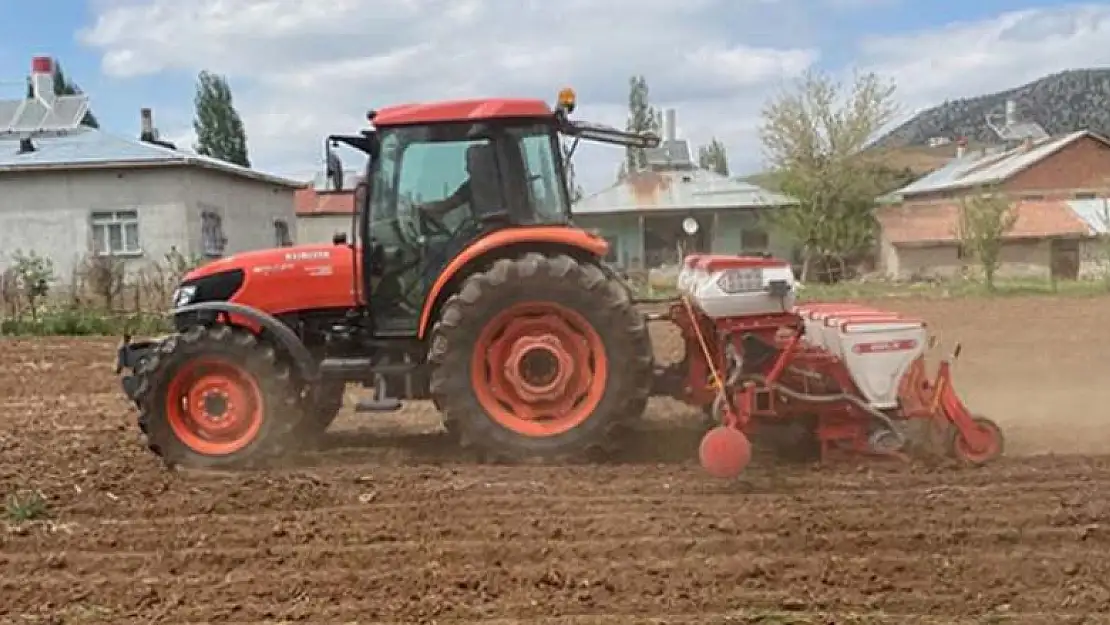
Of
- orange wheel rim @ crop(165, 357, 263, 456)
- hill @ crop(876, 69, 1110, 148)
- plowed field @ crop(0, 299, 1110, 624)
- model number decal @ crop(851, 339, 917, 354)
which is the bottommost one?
plowed field @ crop(0, 299, 1110, 624)

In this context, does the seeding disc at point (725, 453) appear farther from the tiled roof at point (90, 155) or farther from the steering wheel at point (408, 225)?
the tiled roof at point (90, 155)

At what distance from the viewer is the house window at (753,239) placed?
42000 millimetres

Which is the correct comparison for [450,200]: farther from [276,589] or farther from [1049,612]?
[1049,612]

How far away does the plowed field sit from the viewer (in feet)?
16.0

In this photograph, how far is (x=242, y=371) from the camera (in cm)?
744

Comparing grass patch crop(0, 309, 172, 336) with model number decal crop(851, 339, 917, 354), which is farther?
grass patch crop(0, 309, 172, 336)

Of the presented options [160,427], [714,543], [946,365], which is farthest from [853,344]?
[160,427]

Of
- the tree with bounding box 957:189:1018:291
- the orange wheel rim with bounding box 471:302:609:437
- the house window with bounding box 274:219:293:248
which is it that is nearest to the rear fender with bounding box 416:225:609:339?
the orange wheel rim with bounding box 471:302:609:437

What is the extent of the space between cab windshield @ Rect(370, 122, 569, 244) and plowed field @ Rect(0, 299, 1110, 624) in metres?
1.48

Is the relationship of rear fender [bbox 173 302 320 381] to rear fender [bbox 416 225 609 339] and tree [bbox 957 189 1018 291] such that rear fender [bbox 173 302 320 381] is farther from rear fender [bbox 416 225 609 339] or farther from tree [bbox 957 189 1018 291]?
tree [bbox 957 189 1018 291]

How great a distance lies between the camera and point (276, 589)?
5.11m

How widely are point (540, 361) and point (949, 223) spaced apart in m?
34.7

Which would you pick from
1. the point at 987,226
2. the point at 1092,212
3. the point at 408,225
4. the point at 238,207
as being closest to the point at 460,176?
the point at 408,225

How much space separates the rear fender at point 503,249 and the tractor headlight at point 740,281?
711 millimetres
